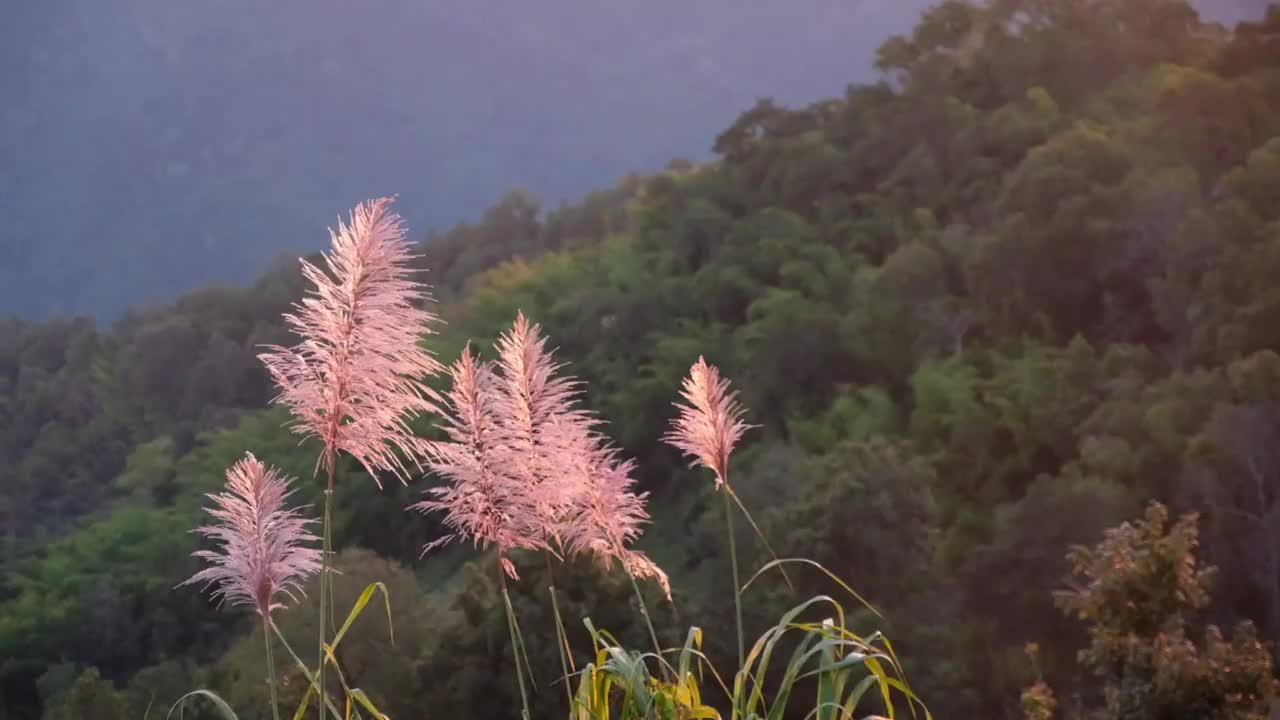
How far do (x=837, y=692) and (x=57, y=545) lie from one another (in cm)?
2880

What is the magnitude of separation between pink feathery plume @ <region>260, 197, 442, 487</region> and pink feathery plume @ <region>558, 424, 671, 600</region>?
214 mm

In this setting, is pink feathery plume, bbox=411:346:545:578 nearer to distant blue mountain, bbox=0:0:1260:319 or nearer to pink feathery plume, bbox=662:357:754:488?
pink feathery plume, bbox=662:357:754:488

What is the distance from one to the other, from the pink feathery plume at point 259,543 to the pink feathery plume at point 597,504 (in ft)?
1.18

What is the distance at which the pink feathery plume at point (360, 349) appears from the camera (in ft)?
5.42

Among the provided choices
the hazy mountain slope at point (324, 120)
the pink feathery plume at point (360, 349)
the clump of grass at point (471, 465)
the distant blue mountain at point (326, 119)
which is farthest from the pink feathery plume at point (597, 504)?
the hazy mountain slope at point (324, 120)

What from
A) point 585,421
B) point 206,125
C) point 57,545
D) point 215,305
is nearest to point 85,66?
point 206,125

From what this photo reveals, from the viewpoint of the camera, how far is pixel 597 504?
1.84 m

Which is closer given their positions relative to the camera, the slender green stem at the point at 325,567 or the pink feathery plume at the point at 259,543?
the slender green stem at the point at 325,567

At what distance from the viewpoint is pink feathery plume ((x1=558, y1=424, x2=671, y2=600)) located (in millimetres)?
1802

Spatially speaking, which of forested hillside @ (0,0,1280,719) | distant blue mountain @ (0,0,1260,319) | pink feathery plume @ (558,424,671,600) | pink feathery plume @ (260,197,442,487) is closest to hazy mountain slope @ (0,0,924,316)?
distant blue mountain @ (0,0,1260,319)

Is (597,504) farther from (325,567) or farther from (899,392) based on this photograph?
(899,392)

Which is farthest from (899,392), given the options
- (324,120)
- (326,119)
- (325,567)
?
(326,119)

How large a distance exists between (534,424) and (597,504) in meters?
0.14

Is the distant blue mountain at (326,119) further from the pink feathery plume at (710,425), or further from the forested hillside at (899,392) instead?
the pink feathery plume at (710,425)
